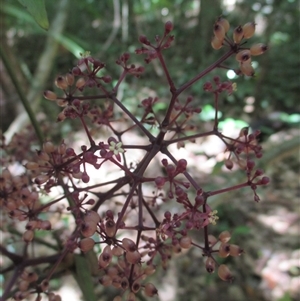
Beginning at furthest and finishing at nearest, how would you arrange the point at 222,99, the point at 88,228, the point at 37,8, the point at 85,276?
1. the point at 222,99
2. the point at 85,276
3. the point at 37,8
4. the point at 88,228

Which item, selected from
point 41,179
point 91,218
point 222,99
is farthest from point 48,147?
point 222,99

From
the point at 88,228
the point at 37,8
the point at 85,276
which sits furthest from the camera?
the point at 85,276

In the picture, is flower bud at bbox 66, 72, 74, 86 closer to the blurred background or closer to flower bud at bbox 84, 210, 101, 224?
flower bud at bbox 84, 210, 101, 224

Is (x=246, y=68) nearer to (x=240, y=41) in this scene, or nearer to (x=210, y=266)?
(x=240, y=41)

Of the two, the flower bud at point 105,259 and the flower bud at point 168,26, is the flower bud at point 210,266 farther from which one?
the flower bud at point 168,26

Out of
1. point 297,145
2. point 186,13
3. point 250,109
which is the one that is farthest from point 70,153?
point 186,13

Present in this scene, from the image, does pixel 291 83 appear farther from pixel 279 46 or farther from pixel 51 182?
pixel 51 182

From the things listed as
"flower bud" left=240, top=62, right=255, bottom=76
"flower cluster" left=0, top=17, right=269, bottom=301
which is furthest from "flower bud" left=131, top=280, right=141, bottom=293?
"flower bud" left=240, top=62, right=255, bottom=76
